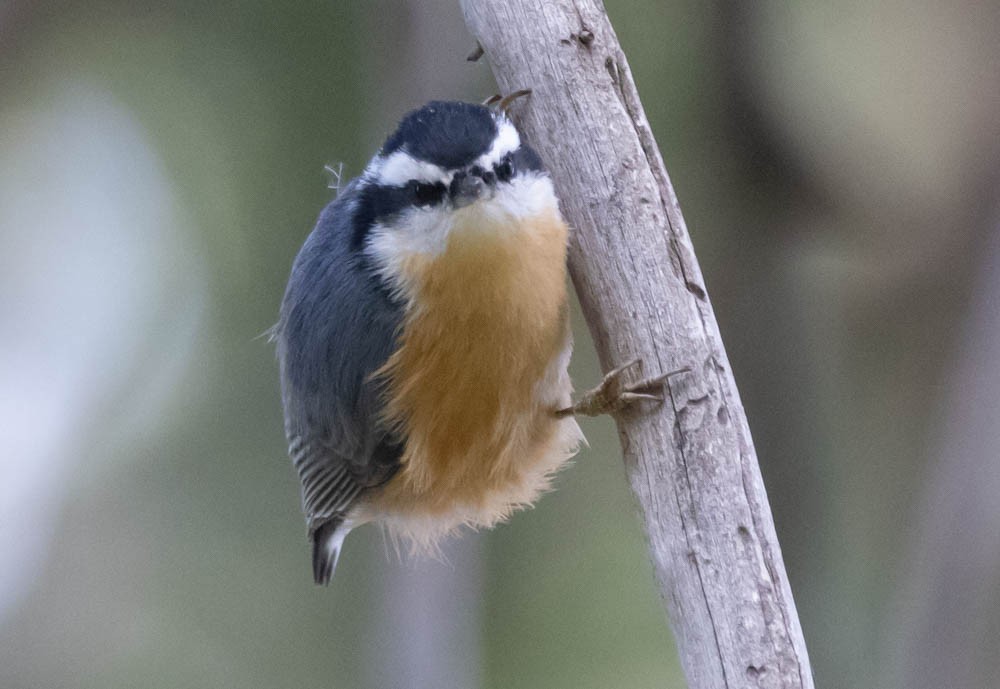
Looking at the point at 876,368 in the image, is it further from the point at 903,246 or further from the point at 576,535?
the point at 576,535

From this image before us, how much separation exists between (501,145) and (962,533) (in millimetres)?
1603

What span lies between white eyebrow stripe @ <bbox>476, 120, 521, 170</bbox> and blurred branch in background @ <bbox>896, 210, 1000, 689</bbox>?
1.48 metres

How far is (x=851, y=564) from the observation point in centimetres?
310

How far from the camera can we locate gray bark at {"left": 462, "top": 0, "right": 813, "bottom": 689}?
4.99 feet

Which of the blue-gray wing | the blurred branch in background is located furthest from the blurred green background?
the blue-gray wing

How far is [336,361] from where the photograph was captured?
6.11 ft

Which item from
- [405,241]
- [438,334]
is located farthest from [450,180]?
[438,334]

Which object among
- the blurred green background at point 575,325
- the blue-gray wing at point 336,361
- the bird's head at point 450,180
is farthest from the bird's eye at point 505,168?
the blurred green background at point 575,325

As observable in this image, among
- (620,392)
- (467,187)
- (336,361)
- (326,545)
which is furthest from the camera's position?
(326,545)

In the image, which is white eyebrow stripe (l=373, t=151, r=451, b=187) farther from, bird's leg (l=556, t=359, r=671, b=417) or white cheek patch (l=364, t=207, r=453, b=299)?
bird's leg (l=556, t=359, r=671, b=417)

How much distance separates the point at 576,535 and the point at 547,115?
80.3 inches

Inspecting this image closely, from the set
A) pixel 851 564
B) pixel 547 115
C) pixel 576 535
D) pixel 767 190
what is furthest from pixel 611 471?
pixel 547 115

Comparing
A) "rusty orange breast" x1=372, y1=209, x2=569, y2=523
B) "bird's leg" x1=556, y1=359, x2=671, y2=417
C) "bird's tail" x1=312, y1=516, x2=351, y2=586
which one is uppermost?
"rusty orange breast" x1=372, y1=209, x2=569, y2=523

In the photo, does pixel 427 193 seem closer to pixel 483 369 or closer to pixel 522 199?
pixel 522 199
